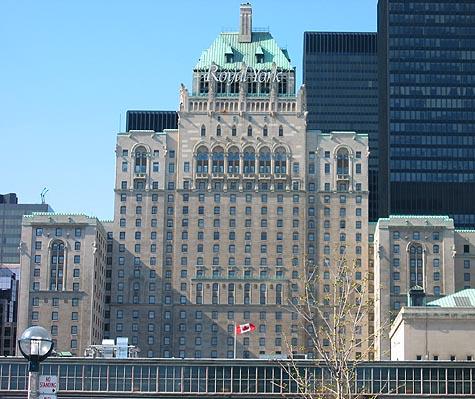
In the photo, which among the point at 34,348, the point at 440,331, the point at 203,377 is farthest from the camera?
the point at 440,331

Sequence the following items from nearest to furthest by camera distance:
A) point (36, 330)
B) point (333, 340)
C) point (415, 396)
→ point (36, 330) < point (333, 340) < point (415, 396)

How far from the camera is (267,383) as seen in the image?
18112 centimetres

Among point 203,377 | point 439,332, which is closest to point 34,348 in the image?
point 203,377

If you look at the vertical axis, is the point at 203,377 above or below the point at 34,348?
below

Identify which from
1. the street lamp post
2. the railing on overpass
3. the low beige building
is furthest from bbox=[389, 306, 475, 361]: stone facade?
the street lamp post

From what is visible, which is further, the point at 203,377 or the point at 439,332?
the point at 439,332

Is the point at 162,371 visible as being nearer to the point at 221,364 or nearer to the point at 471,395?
the point at 221,364

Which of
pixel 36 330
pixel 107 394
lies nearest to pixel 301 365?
pixel 107 394

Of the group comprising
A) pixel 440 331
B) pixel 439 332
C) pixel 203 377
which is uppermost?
pixel 440 331

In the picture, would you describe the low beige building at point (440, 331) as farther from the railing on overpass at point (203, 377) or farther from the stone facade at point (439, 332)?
the railing on overpass at point (203, 377)

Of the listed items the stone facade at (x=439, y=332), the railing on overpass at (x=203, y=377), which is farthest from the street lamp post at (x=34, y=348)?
the stone facade at (x=439, y=332)

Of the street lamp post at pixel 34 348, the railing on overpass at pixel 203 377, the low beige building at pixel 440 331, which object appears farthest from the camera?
the low beige building at pixel 440 331

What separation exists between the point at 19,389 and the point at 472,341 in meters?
70.4

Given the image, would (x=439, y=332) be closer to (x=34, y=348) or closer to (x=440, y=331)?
(x=440, y=331)
